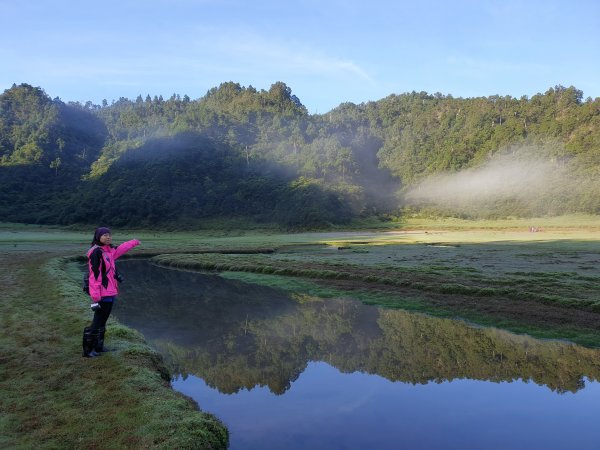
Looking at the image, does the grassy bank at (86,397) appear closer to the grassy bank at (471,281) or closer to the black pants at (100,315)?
the black pants at (100,315)

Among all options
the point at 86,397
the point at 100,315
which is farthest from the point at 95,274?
the point at 86,397

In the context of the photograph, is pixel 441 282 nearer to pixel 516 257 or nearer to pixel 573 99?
pixel 516 257

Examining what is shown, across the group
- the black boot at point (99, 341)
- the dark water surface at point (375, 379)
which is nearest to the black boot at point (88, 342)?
the black boot at point (99, 341)

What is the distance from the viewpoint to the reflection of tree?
13703 millimetres

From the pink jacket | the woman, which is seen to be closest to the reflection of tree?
the woman

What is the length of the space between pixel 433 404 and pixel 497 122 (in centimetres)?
21175

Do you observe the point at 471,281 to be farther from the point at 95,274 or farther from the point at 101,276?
the point at 95,274

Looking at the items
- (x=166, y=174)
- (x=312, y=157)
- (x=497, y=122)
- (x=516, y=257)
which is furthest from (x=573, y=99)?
(x=516, y=257)

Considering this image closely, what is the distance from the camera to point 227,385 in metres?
12.8

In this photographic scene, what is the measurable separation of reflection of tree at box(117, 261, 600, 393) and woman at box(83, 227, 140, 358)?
2966mm

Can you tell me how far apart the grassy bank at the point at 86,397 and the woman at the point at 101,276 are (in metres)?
0.74

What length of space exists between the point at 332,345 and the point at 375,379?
12.4 ft

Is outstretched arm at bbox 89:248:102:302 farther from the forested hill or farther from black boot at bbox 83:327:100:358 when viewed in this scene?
the forested hill

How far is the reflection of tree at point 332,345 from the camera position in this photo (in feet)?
45.0
